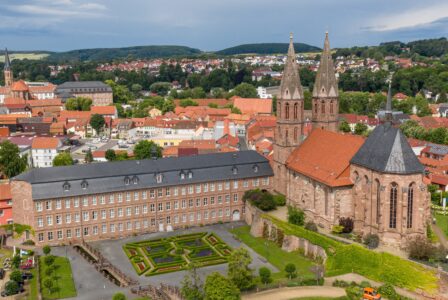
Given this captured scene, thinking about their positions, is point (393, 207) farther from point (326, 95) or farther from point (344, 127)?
point (344, 127)

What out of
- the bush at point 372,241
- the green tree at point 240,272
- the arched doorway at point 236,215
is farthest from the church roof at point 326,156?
the green tree at point 240,272

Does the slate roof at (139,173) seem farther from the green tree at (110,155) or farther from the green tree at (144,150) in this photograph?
the green tree at (110,155)

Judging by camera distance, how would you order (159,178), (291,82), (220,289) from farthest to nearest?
(291,82)
(159,178)
(220,289)

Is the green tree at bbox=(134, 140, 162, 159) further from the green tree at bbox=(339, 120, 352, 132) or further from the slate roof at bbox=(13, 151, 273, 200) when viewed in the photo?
the green tree at bbox=(339, 120, 352, 132)

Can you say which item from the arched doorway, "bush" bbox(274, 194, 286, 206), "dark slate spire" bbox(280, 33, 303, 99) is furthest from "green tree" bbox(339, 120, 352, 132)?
the arched doorway

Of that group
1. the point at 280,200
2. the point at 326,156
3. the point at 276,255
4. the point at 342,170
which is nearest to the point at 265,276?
the point at 276,255
